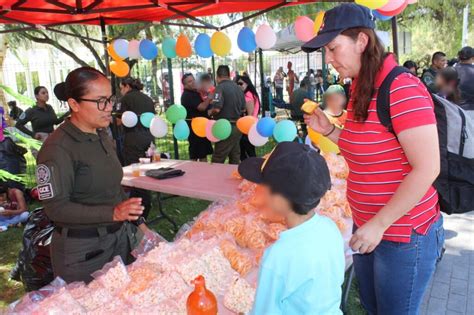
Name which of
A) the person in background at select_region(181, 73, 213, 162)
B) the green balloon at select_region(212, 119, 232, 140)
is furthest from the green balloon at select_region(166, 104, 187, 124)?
the person in background at select_region(181, 73, 213, 162)

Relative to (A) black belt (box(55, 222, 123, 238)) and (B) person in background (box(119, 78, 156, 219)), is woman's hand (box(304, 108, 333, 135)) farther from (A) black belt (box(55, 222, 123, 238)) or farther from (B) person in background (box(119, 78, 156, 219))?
(B) person in background (box(119, 78, 156, 219))

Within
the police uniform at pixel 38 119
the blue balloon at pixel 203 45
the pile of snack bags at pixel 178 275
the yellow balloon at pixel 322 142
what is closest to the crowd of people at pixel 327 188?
the pile of snack bags at pixel 178 275

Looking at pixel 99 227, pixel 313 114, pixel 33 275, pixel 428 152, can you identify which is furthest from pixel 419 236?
pixel 33 275

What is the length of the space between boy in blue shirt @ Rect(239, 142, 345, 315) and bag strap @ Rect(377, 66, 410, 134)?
31 centimetres

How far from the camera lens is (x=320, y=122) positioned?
6.38 feet

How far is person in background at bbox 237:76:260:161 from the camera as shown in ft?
21.2

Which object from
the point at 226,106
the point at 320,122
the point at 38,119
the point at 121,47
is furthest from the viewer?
the point at 38,119

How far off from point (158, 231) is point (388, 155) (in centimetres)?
372

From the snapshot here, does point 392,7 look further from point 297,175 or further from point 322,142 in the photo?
point 297,175

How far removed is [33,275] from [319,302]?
2174 mm

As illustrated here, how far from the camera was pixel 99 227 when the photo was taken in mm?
2041

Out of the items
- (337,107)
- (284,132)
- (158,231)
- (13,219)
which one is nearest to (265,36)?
(284,132)

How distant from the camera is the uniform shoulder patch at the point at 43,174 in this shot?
1.84 meters

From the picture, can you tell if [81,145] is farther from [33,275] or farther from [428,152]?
[428,152]
